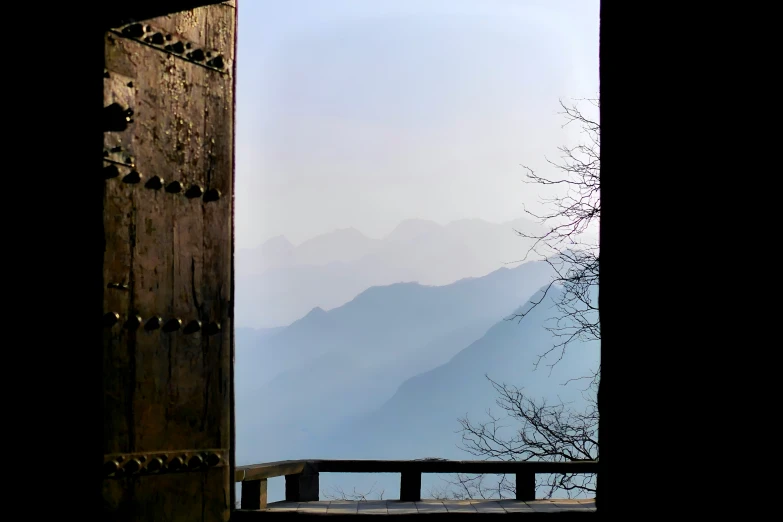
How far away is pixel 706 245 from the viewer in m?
1.93

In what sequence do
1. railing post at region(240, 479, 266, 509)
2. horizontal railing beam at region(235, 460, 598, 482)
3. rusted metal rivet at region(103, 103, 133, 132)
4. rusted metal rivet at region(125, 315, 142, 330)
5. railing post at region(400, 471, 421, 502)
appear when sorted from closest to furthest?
1. rusted metal rivet at region(103, 103, 133, 132)
2. rusted metal rivet at region(125, 315, 142, 330)
3. railing post at region(240, 479, 266, 509)
4. horizontal railing beam at region(235, 460, 598, 482)
5. railing post at region(400, 471, 421, 502)

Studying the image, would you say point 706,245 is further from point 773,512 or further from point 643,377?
point 773,512

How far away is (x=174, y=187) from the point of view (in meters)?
3.11

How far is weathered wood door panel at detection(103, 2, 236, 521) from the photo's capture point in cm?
285

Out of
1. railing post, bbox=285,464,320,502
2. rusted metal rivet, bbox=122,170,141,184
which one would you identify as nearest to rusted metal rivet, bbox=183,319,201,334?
rusted metal rivet, bbox=122,170,141,184

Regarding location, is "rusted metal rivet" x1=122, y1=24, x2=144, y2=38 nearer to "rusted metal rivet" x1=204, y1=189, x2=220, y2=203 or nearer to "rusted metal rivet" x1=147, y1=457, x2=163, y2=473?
"rusted metal rivet" x1=204, y1=189, x2=220, y2=203

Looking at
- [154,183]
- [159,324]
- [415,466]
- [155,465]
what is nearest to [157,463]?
[155,465]

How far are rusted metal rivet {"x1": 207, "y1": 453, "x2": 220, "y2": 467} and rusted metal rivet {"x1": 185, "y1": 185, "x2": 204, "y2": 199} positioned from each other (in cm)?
108

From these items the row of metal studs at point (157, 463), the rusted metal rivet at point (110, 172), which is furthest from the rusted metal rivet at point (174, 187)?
the row of metal studs at point (157, 463)

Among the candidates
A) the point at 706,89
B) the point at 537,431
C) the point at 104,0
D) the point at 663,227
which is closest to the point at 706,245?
the point at 663,227

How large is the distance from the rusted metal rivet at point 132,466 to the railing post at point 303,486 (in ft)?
17.7

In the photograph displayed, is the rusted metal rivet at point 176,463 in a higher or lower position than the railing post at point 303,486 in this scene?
Result: higher

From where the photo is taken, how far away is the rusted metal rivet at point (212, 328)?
3.17 meters

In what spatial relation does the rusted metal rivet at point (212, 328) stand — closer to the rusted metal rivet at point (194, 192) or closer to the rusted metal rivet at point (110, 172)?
the rusted metal rivet at point (194, 192)
